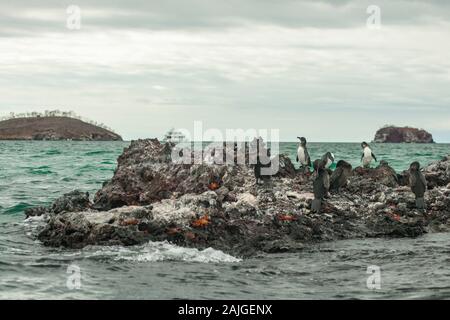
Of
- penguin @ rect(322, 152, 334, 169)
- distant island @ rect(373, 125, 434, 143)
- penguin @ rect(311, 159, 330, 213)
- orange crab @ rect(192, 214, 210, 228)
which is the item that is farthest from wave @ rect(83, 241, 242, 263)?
distant island @ rect(373, 125, 434, 143)

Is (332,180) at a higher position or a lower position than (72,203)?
higher

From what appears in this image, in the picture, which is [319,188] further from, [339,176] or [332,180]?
[339,176]

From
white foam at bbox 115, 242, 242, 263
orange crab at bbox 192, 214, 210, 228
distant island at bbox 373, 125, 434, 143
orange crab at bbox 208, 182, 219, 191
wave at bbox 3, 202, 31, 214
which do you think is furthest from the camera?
distant island at bbox 373, 125, 434, 143

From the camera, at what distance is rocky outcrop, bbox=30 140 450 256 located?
16359mm

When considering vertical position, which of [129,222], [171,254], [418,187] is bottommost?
[171,254]

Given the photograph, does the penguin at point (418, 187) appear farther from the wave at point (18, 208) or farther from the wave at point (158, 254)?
the wave at point (18, 208)

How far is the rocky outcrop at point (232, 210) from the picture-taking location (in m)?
16.4

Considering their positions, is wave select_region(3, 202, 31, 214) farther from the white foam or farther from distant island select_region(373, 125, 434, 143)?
distant island select_region(373, 125, 434, 143)

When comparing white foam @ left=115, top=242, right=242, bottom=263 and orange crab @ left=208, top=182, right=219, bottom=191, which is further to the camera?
orange crab @ left=208, top=182, right=219, bottom=191

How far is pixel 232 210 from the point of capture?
17.8 meters

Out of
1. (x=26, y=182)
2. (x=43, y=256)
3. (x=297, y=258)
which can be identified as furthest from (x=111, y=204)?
(x=26, y=182)

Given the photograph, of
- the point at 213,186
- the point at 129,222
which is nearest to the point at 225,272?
the point at 129,222

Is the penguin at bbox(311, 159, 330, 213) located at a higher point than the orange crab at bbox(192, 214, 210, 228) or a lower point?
higher
